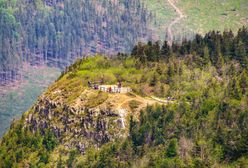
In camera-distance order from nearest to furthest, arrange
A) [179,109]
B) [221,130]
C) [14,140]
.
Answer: [221,130], [179,109], [14,140]

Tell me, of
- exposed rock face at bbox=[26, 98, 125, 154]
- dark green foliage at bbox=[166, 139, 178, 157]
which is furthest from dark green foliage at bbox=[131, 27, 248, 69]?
dark green foliage at bbox=[166, 139, 178, 157]

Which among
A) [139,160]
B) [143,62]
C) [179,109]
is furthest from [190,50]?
[139,160]

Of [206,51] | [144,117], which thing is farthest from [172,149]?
[206,51]

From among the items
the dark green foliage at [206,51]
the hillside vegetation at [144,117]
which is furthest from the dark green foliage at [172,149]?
the dark green foliage at [206,51]

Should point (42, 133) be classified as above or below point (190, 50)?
below

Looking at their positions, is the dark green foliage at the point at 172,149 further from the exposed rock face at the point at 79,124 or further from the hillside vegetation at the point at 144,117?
the exposed rock face at the point at 79,124

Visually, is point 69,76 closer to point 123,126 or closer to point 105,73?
point 105,73

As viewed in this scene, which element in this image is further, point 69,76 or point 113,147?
point 69,76
